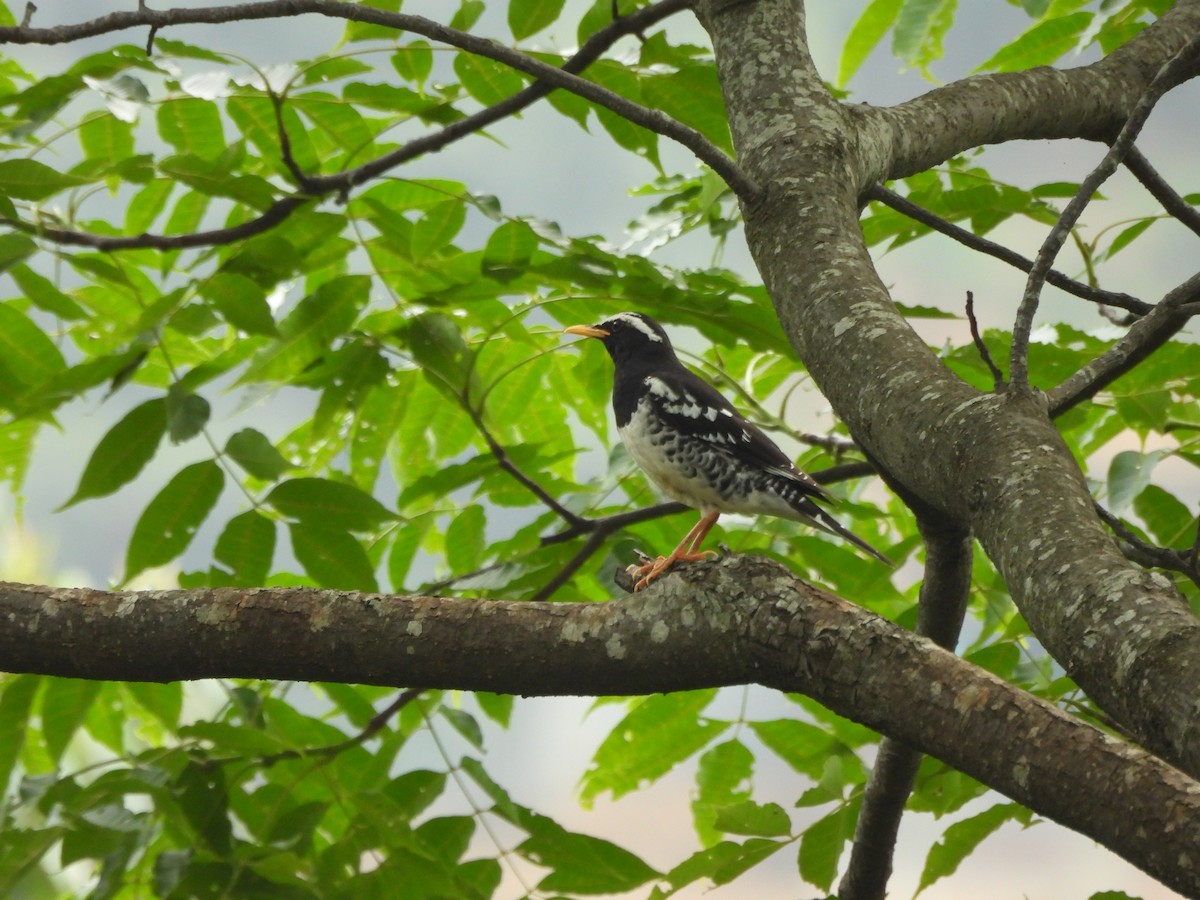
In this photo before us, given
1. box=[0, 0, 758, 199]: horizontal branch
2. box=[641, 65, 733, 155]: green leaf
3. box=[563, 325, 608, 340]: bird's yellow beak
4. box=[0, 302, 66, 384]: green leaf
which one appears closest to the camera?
box=[0, 0, 758, 199]: horizontal branch

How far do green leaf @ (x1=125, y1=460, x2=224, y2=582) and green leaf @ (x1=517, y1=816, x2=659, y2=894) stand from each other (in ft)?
→ 4.74

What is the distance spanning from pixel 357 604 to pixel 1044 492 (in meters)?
1.53

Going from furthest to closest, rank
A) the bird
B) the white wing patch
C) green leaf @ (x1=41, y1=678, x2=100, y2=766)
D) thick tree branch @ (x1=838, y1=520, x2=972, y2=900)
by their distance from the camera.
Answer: the white wing patch, the bird, green leaf @ (x1=41, y1=678, x2=100, y2=766), thick tree branch @ (x1=838, y1=520, x2=972, y2=900)

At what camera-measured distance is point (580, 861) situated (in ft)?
12.9

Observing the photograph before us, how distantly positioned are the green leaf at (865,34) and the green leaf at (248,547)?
3105mm

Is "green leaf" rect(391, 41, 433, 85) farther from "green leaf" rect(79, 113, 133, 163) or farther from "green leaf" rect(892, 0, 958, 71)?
"green leaf" rect(892, 0, 958, 71)

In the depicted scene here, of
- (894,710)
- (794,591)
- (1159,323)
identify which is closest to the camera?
(894,710)

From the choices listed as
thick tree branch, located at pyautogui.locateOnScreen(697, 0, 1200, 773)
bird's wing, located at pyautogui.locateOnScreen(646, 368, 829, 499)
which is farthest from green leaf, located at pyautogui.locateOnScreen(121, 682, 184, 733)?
thick tree branch, located at pyautogui.locateOnScreen(697, 0, 1200, 773)

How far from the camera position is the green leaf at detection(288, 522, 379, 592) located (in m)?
4.03

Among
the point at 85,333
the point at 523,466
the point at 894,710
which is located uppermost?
the point at 85,333

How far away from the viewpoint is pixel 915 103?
4.20 m

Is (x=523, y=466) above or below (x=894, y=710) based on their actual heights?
above

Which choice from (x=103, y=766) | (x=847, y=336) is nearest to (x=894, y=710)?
(x=847, y=336)

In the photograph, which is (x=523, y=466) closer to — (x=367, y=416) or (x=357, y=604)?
(x=367, y=416)
